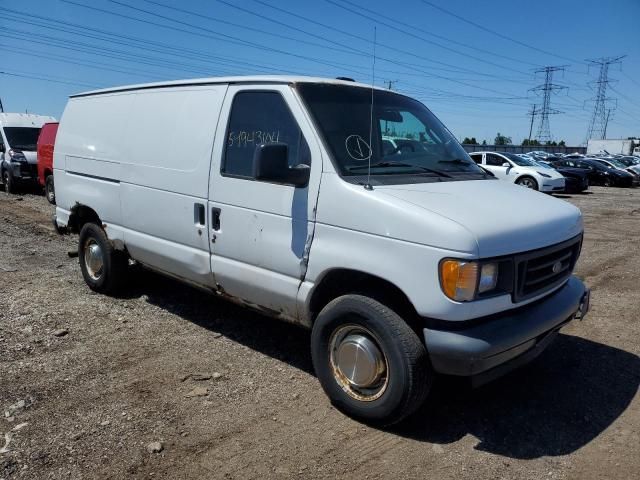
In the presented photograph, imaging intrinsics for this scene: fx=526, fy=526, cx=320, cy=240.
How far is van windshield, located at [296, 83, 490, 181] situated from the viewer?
11.8 feet

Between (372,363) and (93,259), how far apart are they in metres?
3.88

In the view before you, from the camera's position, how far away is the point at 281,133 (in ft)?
12.3

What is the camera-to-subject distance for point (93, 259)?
586 centimetres

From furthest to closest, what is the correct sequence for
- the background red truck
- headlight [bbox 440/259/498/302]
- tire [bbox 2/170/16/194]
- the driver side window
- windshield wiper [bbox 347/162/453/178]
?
the driver side window → tire [bbox 2/170/16/194] → the background red truck → windshield wiper [bbox 347/162/453/178] → headlight [bbox 440/259/498/302]

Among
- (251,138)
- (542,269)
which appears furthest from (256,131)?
(542,269)

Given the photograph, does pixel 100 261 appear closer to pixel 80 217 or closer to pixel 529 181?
pixel 80 217

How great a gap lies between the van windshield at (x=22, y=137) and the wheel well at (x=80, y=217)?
1120 centimetres

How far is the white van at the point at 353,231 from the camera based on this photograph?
2.98 meters

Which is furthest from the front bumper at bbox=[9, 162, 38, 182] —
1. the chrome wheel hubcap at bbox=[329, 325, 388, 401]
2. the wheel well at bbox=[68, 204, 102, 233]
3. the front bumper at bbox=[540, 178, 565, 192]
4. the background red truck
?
the front bumper at bbox=[540, 178, 565, 192]

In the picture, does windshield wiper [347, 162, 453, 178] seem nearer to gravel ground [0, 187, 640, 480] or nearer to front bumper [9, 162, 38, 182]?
gravel ground [0, 187, 640, 480]

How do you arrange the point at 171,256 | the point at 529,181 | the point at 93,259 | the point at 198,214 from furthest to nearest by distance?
the point at 529,181, the point at 93,259, the point at 171,256, the point at 198,214

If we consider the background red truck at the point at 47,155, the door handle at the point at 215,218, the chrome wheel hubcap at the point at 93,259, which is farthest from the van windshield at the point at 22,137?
the door handle at the point at 215,218

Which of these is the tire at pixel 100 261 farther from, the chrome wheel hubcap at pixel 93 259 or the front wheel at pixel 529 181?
the front wheel at pixel 529 181

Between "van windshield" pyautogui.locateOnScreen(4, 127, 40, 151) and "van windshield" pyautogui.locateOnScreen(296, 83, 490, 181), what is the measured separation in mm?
14508
